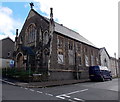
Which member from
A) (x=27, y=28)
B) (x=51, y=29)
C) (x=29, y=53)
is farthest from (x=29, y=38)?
(x=51, y=29)

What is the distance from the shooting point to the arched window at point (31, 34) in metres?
28.0

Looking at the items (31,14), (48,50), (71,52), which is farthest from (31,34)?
(71,52)

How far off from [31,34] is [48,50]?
263 inches

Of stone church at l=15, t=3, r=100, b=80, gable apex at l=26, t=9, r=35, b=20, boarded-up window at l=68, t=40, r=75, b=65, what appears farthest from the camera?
gable apex at l=26, t=9, r=35, b=20

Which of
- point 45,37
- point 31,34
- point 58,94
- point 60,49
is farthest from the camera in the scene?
point 31,34

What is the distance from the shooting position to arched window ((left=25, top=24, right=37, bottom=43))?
2799 centimetres

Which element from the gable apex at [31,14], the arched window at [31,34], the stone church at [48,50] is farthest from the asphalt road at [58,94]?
the gable apex at [31,14]

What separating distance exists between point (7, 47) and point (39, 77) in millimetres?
24991

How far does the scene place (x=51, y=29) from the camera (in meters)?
24.6

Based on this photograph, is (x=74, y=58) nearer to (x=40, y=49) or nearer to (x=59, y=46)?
(x=59, y=46)

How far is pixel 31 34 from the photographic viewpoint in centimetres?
2866

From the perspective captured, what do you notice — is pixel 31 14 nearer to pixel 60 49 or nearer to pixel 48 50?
pixel 60 49

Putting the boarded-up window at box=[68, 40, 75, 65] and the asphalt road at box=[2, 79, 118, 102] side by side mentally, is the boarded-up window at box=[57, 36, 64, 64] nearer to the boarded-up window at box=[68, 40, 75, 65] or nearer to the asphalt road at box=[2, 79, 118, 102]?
the boarded-up window at box=[68, 40, 75, 65]

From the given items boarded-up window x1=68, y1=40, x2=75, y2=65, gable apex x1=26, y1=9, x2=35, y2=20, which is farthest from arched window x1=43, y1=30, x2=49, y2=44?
gable apex x1=26, y1=9, x2=35, y2=20
